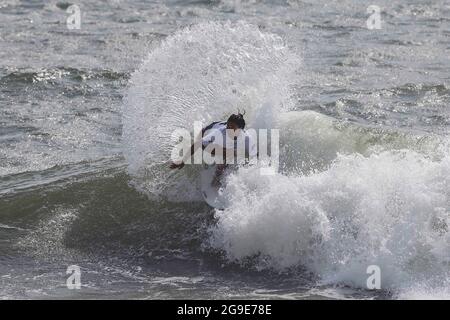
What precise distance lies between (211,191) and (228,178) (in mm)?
455

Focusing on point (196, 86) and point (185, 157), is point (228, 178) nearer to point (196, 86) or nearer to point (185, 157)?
point (185, 157)

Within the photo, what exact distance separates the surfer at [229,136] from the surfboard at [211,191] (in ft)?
1.10

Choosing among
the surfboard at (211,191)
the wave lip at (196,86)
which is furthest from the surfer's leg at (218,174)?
the wave lip at (196,86)

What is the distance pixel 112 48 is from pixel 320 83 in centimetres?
497

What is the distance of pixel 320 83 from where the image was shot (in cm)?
1659

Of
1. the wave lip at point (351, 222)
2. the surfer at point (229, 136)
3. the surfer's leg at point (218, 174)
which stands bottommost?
the wave lip at point (351, 222)

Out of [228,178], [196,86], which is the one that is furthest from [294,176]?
[196,86]

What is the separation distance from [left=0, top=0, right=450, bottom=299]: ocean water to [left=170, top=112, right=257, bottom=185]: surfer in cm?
28

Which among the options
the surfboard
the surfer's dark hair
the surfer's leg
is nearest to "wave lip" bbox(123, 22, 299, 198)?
the surfboard

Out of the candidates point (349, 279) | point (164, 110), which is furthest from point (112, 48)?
point (349, 279)

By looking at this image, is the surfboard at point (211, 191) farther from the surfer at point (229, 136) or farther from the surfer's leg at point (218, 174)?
the surfer at point (229, 136)

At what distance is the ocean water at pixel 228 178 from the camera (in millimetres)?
9352

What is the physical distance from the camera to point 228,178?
10609mm
